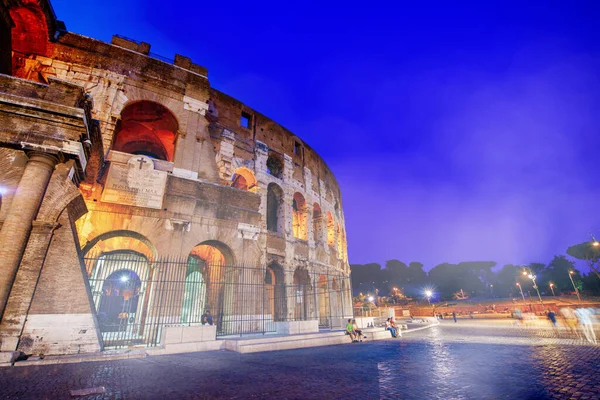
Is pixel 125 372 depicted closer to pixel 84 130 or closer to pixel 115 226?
pixel 84 130

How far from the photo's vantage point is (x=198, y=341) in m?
7.20

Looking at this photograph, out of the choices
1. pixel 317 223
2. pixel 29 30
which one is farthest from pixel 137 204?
pixel 317 223

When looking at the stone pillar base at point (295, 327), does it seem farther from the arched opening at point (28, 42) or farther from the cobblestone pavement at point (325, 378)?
the arched opening at point (28, 42)

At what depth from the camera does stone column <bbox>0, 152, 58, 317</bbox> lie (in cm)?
533

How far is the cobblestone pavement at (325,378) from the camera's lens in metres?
3.24

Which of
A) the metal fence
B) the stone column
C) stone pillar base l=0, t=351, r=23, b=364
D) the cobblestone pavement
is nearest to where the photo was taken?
the cobblestone pavement

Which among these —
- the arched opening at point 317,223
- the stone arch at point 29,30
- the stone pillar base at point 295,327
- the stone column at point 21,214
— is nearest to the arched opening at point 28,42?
the stone arch at point 29,30

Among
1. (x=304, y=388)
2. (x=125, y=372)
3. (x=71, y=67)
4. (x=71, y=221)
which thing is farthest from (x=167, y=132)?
(x=304, y=388)

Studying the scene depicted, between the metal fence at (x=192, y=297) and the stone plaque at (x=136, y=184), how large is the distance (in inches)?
82.9

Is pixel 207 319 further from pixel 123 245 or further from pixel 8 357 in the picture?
pixel 123 245

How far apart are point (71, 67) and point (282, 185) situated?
1052 centimetres

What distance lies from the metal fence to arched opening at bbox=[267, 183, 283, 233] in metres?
2.68

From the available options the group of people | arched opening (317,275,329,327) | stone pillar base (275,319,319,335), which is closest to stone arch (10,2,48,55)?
stone pillar base (275,319,319,335)

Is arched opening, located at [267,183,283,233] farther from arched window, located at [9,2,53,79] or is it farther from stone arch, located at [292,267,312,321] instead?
arched window, located at [9,2,53,79]
